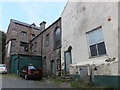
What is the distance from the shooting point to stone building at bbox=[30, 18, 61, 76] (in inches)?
567

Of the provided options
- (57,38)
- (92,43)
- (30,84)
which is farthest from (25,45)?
(92,43)

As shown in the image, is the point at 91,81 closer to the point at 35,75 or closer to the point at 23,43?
the point at 35,75

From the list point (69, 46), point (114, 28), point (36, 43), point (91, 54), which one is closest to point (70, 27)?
point (69, 46)

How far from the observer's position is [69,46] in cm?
1213

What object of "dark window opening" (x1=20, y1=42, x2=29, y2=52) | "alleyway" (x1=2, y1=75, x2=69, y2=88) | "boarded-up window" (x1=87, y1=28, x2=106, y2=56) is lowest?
"alleyway" (x1=2, y1=75, x2=69, y2=88)

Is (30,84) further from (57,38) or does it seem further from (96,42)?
(57,38)

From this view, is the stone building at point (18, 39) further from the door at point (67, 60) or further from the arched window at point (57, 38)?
the door at point (67, 60)

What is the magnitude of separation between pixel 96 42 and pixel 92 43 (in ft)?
1.26

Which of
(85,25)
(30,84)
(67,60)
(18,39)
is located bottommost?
(30,84)

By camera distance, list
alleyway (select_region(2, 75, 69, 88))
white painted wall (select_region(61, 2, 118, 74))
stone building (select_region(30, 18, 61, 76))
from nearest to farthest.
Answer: white painted wall (select_region(61, 2, 118, 74)) < alleyway (select_region(2, 75, 69, 88)) < stone building (select_region(30, 18, 61, 76))

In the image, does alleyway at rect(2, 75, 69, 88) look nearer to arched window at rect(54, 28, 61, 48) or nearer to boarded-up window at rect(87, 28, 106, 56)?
boarded-up window at rect(87, 28, 106, 56)

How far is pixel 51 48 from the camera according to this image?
52.1ft

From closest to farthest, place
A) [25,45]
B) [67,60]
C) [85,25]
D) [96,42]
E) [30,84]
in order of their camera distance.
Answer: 1. [30,84]
2. [96,42]
3. [85,25]
4. [67,60]
5. [25,45]

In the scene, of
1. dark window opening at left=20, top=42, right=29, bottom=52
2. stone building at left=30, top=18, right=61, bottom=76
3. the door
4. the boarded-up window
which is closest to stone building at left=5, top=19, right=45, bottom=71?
dark window opening at left=20, top=42, right=29, bottom=52
